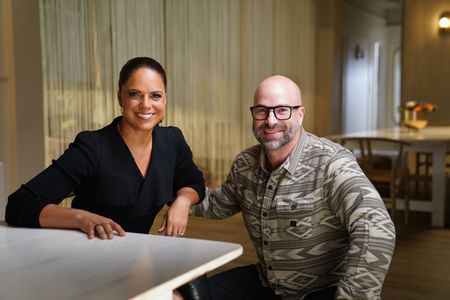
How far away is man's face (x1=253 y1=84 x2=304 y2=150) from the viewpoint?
1767mm

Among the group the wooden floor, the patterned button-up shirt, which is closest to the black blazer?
the patterned button-up shirt

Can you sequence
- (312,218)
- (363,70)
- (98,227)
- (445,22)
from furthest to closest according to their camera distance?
A: (363,70), (445,22), (312,218), (98,227)

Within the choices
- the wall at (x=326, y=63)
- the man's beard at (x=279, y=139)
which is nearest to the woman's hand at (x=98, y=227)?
the man's beard at (x=279, y=139)

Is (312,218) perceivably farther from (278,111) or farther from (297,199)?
(278,111)

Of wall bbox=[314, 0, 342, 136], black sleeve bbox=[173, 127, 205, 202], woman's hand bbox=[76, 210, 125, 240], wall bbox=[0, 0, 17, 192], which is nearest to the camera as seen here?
woman's hand bbox=[76, 210, 125, 240]

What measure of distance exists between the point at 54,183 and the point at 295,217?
0.74 meters

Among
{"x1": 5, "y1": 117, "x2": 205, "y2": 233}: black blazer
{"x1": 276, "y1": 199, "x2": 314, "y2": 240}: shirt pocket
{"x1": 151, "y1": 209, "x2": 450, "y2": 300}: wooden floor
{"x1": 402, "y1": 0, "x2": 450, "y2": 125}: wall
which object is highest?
{"x1": 402, "y1": 0, "x2": 450, "y2": 125}: wall

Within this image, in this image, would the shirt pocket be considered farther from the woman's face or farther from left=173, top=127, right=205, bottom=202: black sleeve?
the woman's face

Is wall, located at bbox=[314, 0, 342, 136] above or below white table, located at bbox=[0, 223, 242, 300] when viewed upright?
above

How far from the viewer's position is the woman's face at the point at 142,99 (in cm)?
171

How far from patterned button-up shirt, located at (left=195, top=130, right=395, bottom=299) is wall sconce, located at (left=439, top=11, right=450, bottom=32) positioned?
632 cm

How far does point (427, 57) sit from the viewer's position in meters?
7.57

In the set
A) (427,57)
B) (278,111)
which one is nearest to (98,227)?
(278,111)

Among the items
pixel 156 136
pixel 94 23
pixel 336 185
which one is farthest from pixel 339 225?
pixel 94 23
